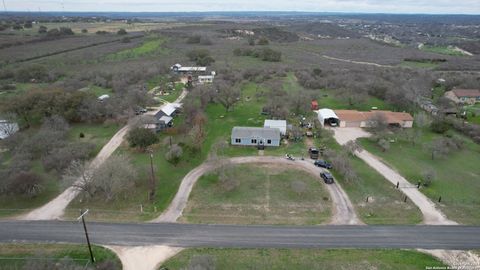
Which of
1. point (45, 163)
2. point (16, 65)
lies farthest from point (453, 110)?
point (16, 65)

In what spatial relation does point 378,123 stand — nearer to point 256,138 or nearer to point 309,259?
point 256,138

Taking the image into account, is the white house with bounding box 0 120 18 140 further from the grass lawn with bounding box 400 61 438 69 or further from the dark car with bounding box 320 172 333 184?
the grass lawn with bounding box 400 61 438 69

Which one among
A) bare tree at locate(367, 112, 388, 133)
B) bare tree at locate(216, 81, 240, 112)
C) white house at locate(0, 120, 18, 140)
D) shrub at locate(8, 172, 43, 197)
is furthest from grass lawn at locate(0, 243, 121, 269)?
bare tree at locate(367, 112, 388, 133)

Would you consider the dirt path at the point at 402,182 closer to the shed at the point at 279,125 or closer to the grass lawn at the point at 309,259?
the grass lawn at the point at 309,259

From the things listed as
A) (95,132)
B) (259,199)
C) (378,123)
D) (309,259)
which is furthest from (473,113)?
(95,132)

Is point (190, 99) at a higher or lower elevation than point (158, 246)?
higher

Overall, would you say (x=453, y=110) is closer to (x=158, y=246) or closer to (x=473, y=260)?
(x=473, y=260)
